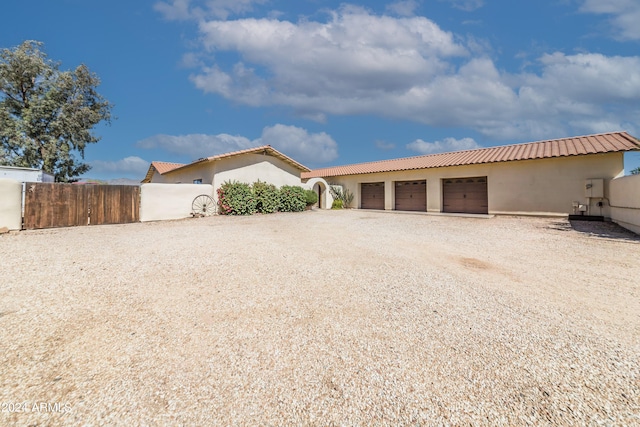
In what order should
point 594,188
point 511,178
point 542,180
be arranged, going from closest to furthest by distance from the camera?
point 594,188
point 542,180
point 511,178

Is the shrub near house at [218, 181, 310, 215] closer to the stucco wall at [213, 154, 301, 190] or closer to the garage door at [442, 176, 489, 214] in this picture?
the stucco wall at [213, 154, 301, 190]

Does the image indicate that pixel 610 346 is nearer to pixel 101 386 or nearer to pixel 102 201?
pixel 101 386

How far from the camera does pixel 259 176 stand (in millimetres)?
18609

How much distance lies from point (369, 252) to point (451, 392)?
15.2ft

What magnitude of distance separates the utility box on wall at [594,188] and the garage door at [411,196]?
8.16 metres

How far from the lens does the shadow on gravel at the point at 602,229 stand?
878cm

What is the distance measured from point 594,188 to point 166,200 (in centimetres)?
2064

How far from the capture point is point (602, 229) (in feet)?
33.6

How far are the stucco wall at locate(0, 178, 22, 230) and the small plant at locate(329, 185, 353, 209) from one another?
17595mm

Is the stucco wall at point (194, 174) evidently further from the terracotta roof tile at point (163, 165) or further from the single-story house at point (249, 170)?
the terracotta roof tile at point (163, 165)

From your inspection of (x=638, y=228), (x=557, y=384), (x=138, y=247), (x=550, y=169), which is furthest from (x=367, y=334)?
(x=550, y=169)

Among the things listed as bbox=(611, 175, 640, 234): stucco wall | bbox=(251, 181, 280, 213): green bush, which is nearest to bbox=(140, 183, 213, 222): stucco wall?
bbox=(251, 181, 280, 213): green bush

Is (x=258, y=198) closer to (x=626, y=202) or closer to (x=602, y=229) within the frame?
(x=602, y=229)

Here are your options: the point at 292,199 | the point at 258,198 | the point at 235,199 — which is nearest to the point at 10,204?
the point at 235,199
